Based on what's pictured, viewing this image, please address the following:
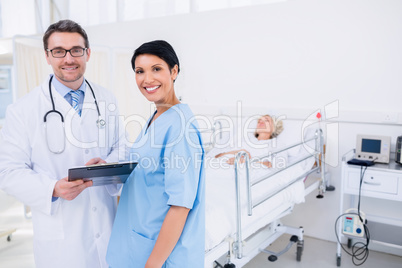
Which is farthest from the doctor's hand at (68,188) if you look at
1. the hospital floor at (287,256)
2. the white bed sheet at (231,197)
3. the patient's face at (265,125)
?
the patient's face at (265,125)

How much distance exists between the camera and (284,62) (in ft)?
10.5

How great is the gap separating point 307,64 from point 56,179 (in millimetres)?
2418

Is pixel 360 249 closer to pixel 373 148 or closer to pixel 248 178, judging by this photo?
pixel 373 148

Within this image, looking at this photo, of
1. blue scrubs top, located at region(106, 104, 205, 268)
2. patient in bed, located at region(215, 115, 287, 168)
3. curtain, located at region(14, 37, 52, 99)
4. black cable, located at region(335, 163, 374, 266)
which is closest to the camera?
blue scrubs top, located at region(106, 104, 205, 268)

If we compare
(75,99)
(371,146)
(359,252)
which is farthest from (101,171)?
(359,252)

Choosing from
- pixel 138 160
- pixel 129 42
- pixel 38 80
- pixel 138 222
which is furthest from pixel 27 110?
pixel 129 42

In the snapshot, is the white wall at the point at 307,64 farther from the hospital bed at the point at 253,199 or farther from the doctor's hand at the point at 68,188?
the doctor's hand at the point at 68,188

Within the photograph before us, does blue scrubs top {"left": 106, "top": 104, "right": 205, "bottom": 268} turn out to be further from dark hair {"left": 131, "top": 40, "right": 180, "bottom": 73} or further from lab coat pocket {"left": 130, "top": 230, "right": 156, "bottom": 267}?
dark hair {"left": 131, "top": 40, "right": 180, "bottom": 73}

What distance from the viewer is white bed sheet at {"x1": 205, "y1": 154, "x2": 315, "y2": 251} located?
5.68ft

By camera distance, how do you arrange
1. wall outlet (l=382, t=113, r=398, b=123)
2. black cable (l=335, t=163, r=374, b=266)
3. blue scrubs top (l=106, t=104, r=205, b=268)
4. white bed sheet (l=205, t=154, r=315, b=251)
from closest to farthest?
1. blue scrubs top (l=106, t=104, r=205, b=268)
2. white bed sheet (l=205, t=154, r=315, b=251)
3. black cable (l=335, t=163, r=374, b=266)
4. wall outlet (l=382, t=113, r=398, b=123)

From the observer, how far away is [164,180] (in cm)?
111

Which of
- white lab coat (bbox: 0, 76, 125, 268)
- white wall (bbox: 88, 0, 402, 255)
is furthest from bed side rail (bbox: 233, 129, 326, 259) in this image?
white lab coat (bbox: 0, 76, 125, 268)

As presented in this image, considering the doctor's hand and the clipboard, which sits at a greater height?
the clipboard

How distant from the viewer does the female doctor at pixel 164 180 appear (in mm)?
1088
